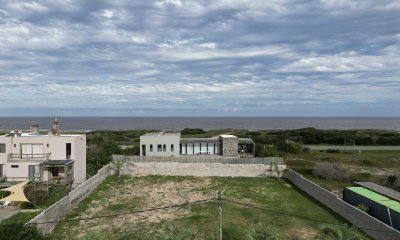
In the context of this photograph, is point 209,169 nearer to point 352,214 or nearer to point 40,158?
point 40,158

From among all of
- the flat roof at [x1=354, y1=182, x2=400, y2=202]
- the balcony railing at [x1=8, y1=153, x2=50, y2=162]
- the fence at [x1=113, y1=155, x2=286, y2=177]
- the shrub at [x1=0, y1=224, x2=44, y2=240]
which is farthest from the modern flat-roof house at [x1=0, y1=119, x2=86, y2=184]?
the flat roof at [x1=354, y1=182, x2=400, y2=202]

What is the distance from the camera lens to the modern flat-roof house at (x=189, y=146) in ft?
145

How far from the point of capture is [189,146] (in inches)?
1865

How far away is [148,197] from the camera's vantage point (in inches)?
1192

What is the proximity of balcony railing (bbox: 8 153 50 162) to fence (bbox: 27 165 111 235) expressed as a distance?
A: 16.4 ft

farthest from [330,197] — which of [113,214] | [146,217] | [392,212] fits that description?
[113,214]

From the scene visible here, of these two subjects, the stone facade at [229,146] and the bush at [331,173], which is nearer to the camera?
the bush at [331,173]

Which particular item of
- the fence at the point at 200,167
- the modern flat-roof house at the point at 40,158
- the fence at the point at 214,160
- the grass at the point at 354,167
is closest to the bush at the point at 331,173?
the grass at the point at 354,167

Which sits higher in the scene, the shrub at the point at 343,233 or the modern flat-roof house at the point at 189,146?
the modern flat-roof house at the point at 189,146

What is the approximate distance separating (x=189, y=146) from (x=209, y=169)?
8553mm

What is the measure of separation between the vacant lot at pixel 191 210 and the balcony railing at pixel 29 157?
580 centimetres

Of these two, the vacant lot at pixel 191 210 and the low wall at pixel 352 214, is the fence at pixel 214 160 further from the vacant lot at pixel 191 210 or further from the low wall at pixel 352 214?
the low wall at pixel 352 214

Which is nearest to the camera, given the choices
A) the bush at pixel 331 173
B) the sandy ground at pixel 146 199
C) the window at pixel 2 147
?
the sandy ground at pixel 146 199

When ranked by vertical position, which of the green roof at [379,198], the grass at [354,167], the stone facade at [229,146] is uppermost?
the stone facade at [229,146]
